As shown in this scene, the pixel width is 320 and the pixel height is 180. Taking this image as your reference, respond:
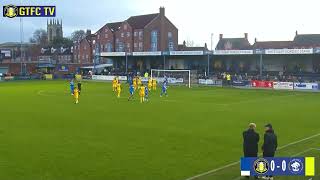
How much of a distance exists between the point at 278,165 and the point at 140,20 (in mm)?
102123

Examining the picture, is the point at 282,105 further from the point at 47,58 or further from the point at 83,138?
the point at 47,58

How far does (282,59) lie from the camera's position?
229 feet

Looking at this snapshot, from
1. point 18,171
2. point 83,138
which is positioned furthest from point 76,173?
point 83,138

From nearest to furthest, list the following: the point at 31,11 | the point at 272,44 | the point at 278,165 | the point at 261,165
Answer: the point at 278,165, the point at 261,165, the point at 31,11, the point at 272,44

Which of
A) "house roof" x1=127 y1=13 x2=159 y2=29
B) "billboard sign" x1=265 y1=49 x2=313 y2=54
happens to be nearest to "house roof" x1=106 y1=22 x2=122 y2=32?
"house roof" x1=127 y1=13 x2=159 y2=29

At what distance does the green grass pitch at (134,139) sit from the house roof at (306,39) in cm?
6127

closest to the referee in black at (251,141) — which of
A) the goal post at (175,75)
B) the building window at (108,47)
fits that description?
the goal post at (175,75)

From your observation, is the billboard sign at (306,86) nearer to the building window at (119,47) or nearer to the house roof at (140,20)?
the house roof at (140,20)

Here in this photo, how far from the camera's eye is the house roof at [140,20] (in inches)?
4168

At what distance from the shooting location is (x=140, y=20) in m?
109

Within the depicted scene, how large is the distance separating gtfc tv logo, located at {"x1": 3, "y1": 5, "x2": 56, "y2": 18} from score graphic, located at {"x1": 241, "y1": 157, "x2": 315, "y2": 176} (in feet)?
103

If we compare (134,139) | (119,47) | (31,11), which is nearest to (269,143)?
(134,139)

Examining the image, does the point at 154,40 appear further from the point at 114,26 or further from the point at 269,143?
the point at 269,143

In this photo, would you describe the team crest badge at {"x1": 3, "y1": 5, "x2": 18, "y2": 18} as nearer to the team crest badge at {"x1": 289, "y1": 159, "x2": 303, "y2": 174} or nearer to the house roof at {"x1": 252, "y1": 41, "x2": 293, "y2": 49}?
the team crest badge at {"x1": 289, "y1": 159, "x2": 303, "y2": 174}
